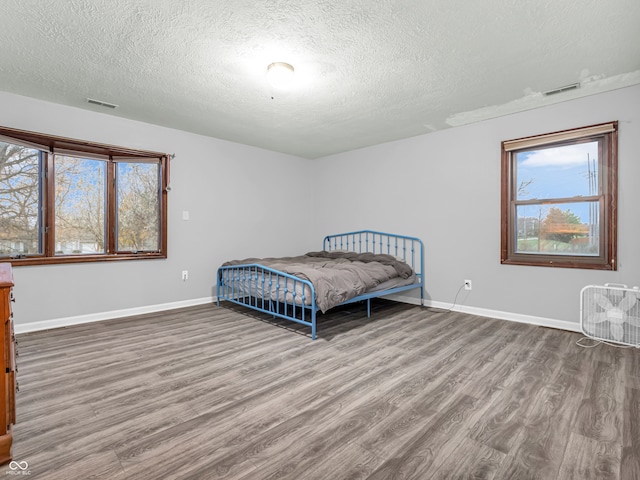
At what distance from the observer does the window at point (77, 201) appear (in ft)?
10.3

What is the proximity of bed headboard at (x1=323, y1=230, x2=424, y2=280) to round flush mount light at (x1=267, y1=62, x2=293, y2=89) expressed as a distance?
2726mm

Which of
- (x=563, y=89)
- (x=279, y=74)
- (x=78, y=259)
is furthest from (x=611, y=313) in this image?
(x=78, y=259)

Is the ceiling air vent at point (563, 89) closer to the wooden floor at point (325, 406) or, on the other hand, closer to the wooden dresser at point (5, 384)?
Answer: the wooden floor at point (325, 406)

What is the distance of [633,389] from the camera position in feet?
6.62

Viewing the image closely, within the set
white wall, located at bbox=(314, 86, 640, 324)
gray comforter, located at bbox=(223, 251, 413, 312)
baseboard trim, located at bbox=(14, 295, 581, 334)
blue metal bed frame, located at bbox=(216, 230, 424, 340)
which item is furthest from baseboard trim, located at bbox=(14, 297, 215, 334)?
white wall, located at bbox=(314, 86, 640, 324)

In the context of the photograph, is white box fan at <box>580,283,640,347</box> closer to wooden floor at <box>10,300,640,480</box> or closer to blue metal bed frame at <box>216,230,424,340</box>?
wooden floor at <box>10,300,640,480</box>

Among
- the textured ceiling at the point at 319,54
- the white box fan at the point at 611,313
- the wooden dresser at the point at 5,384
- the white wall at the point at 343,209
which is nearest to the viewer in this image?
the wooden dresser at the point at 5,384

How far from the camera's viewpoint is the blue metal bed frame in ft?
10.2

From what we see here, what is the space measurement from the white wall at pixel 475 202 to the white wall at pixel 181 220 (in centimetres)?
121

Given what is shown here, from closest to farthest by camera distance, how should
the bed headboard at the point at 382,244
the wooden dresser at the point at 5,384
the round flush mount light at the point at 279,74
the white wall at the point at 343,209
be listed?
the wooden dresser at the point at 5,384, the round flush mount light at the point at 279,74, the white wall at the point at 343,209, the bed headboard at the point at 382,244

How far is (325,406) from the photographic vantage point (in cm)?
184

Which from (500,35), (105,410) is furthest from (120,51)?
(500,35)

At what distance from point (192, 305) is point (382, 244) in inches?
112

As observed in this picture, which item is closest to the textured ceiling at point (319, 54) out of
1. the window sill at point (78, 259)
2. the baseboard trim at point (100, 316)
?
the window sill at point (78, 259)
